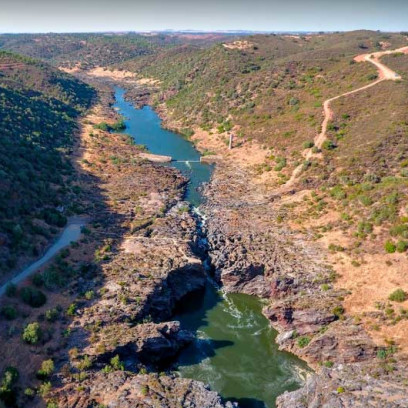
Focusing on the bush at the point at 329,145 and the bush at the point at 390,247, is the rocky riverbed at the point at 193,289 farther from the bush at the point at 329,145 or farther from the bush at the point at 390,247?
the bush at the point at 329,145

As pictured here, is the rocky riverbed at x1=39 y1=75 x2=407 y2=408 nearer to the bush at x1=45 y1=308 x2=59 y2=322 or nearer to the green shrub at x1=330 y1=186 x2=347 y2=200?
the bush at x1=45 y1=308 x2=59 y2=322

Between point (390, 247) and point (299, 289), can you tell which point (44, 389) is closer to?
point (299, 289)

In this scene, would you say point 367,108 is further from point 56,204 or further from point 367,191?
point 56,204

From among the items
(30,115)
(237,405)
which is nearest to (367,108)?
(237,405)

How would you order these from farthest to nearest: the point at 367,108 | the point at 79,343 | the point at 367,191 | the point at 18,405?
the point at 367,108 < the point at 367,191 < the point at 79,343 < the point at 18,405

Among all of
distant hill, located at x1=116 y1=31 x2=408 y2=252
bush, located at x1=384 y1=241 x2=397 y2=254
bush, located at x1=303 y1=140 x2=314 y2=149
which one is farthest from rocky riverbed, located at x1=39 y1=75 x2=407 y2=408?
bush, located at x1=303 y1=140 x2=314 y2=149

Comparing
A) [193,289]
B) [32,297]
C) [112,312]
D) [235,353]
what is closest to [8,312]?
[32,297]

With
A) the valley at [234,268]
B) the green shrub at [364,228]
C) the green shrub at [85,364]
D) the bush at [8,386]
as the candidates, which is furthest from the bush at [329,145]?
the bush at [8,386]
